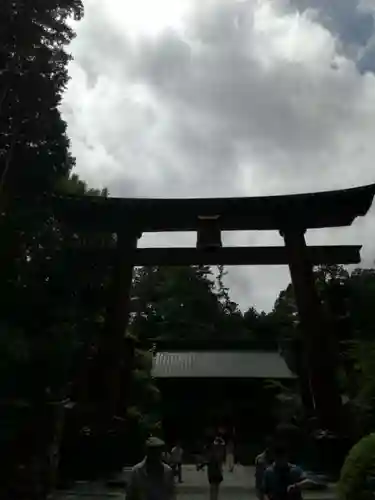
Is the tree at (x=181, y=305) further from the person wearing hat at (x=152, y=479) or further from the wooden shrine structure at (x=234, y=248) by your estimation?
the person wearing hat at (x=152, y=479)

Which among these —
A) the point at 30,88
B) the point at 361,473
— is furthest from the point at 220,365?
the point at 361,473

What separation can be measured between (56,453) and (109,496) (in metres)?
2.11

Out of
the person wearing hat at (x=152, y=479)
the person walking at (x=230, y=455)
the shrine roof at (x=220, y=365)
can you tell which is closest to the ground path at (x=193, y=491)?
the person walking at (x=230, y=455)

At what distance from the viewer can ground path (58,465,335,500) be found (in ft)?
44.6

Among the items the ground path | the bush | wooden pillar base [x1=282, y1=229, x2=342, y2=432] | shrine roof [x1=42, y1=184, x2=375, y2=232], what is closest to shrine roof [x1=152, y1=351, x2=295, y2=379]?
the ground path

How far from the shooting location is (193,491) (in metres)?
17.1

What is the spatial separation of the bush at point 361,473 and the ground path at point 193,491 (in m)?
4.24

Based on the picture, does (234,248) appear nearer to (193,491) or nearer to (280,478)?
(193,491)

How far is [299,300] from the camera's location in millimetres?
16094

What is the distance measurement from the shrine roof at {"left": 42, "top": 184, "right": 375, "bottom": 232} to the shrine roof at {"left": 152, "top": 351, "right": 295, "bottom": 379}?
55.3 ft

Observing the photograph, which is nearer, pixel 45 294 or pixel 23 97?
pixel 45 294

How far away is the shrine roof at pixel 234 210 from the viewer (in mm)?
16359

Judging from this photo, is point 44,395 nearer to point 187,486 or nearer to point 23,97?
point 187,486

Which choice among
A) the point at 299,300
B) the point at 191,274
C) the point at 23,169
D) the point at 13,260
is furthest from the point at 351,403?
the point at 191,274
